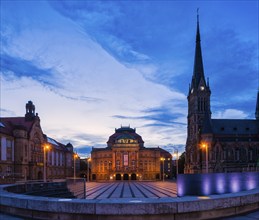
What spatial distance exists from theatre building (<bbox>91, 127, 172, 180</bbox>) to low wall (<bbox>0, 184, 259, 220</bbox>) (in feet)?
408

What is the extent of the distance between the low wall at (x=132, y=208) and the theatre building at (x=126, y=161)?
12438cm

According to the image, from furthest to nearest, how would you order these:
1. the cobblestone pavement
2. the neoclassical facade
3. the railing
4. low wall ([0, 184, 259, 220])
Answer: the neoclassical facade < the cobblestone pavement < the railing < low wall ([0, 184, 259, 220])

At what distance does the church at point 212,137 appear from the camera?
109m

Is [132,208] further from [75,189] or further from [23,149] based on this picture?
[23,149]

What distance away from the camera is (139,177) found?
133m

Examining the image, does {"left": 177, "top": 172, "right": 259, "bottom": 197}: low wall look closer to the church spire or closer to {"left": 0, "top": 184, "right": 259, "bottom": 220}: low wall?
{"left": 0, "top": 184, "right": 259, "bottom": 220}: low wall

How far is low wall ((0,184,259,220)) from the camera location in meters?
8.48

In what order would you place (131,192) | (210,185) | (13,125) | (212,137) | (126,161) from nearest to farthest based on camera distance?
(210,185), (131,192), (13,125), (212,137), (126,161)

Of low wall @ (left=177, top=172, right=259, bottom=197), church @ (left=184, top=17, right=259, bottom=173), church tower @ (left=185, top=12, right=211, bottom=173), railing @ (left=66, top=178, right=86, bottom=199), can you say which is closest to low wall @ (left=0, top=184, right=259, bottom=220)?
low wall @ (left=177, top=172, right=259, bottom=197)

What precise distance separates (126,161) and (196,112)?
1445 inches

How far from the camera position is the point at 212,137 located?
111m

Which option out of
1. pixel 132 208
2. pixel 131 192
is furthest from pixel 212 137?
pixel 132 208

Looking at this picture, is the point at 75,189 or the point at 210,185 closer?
the point at 210,185

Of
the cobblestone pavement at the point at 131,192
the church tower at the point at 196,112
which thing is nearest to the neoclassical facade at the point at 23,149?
the cobblestone pavement at the point at 131,192
